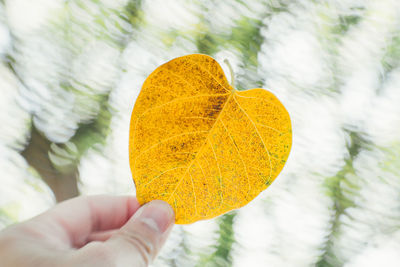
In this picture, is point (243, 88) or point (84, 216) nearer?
point (84, 216)

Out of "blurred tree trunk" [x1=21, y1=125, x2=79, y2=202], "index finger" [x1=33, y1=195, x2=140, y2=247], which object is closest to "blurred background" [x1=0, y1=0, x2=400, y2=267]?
"blurred tree trunk" [x1=21, y1=125, x2=79, y2=202]

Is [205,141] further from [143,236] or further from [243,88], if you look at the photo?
[243,88]

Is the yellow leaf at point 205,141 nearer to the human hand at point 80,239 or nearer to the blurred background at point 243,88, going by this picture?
the human hand at point 80,239

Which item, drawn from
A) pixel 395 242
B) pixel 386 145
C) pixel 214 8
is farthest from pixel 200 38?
pixel 395 242

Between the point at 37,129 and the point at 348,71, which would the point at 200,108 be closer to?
the point at 348,71

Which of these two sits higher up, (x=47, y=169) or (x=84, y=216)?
(x=84, y=216)

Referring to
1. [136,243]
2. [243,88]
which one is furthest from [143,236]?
[243,88]

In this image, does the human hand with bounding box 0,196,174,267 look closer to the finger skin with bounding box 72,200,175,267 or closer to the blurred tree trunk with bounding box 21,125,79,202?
the finger skin with bounding box 72,200,175,267

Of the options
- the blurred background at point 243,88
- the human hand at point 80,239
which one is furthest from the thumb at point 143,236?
the blurred background at point 243,88
